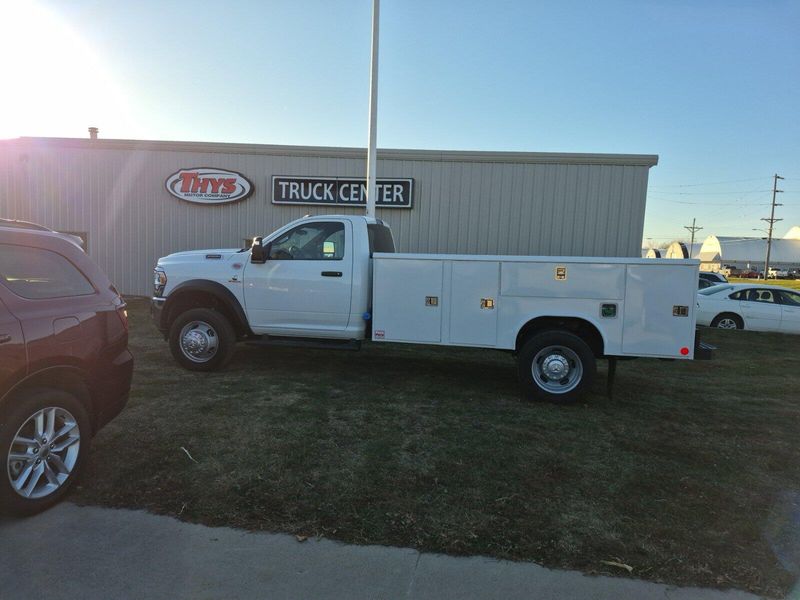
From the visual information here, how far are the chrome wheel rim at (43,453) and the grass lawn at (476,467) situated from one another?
254 millimetres

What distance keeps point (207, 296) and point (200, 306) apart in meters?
0.20

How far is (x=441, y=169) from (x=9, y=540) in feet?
39.5

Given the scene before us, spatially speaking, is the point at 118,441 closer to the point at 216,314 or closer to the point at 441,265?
the point at 216,314

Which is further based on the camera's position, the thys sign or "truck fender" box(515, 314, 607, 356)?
the thys sign

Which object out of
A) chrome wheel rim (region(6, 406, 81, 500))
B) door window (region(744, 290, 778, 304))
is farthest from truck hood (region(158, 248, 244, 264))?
door window (region(744, 290, 778, 304))

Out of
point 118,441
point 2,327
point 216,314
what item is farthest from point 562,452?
point 216,314

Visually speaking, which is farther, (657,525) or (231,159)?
(231,159)

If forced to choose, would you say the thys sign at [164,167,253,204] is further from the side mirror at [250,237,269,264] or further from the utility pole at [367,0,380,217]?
the side mirror at [250,237,269,264]

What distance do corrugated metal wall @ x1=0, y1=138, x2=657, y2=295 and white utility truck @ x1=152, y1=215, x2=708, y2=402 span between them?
6316 mm

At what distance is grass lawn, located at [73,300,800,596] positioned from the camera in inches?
125

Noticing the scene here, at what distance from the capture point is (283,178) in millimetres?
13836

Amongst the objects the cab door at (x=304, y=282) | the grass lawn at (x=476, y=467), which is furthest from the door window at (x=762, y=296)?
the cab door at (x=304, y=282)

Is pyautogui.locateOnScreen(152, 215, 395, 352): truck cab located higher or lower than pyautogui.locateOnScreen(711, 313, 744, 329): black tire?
higher

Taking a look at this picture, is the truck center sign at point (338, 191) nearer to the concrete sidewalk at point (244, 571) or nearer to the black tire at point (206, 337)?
the black tire at point (206, 337)
